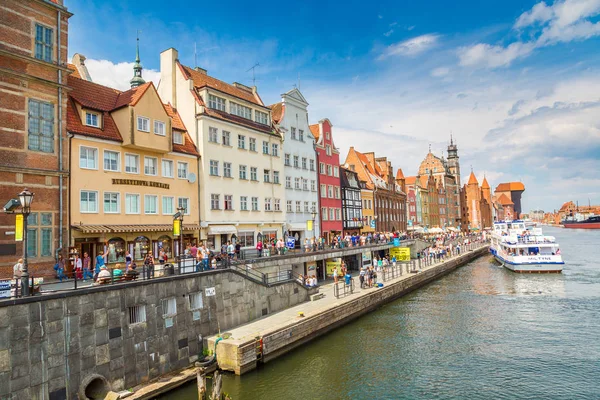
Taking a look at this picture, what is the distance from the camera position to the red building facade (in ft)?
164

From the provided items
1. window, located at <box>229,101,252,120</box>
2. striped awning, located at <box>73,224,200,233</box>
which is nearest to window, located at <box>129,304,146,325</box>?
striped awning, located at <box>73,224,200,233</box>

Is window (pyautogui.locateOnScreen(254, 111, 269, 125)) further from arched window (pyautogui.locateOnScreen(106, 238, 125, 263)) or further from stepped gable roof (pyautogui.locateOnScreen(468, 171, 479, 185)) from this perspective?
stepped gable roof (pyautogui.locateOnScreen(468, 171, 479, 185))

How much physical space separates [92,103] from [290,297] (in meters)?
18.3

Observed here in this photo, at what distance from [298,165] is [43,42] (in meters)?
27.6

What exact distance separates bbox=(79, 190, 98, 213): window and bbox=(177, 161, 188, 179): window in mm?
7108

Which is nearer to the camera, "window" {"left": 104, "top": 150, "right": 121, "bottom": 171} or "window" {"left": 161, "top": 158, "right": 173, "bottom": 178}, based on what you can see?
"window" {"left": 104, "top": 150, "right": 121, "bottom": 171}

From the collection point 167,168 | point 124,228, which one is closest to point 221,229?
point 167,168

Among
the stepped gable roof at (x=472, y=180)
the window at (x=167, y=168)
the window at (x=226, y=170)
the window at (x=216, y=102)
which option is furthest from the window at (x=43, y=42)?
the stepped gable roof at (x=472, y=180)

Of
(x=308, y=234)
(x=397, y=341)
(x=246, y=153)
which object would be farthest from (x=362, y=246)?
(x=397, y=341)

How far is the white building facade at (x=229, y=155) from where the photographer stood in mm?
33438

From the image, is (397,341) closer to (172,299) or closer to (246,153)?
(172,299)

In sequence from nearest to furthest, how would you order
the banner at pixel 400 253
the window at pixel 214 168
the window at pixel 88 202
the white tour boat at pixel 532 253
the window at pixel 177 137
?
the window at pixel 88 202 → the window at pixel 177 137 → the window at pixel 214 168 → the white tour boat at pixel 532 253 → the banner at pixel 400 253

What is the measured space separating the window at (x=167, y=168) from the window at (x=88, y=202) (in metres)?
5.78

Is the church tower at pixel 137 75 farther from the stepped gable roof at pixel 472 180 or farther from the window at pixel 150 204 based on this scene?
the stepped gable roof at pixel 472 180
